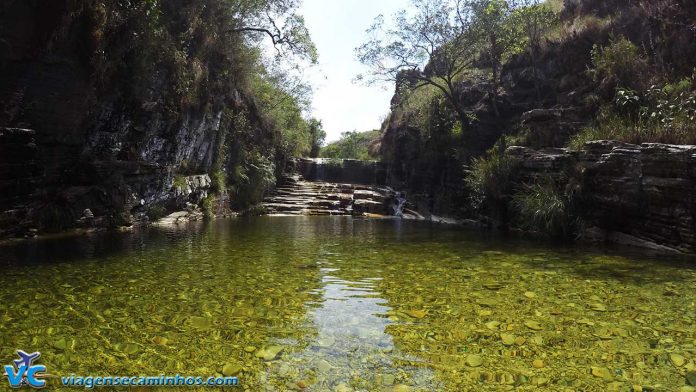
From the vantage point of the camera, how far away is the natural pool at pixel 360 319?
3453 mm

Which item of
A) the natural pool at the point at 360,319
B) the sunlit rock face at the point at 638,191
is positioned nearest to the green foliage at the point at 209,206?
the natural pool at the point at 360,319

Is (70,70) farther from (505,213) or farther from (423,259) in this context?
(505,213)

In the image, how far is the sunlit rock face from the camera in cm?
958

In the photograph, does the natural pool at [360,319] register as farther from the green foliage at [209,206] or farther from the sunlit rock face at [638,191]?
the green foliage at [209,206]

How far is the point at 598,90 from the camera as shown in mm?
16062

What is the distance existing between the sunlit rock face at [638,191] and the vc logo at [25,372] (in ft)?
40.3

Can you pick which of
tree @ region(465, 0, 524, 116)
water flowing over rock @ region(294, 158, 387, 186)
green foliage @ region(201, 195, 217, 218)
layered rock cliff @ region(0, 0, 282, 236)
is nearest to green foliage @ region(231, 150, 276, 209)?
green foliage @ region(201, 195, 217, 218)

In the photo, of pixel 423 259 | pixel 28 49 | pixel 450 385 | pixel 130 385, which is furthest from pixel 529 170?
pixel 28 49

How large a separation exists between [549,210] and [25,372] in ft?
43.4

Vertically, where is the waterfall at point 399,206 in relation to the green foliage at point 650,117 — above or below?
below

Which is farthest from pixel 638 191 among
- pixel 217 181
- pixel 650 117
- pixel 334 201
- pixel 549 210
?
pixel 217 181

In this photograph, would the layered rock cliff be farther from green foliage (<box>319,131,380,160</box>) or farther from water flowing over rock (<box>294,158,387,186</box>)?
green foliage (<box>319,131,380,160</box>)

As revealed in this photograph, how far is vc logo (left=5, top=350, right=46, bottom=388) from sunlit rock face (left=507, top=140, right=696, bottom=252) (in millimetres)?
12296

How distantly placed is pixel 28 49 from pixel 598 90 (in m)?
19.3
